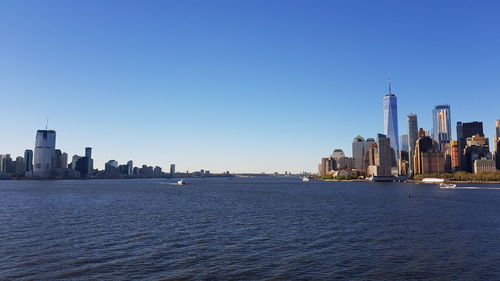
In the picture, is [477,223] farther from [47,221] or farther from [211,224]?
[47,221]

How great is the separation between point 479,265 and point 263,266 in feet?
77.2

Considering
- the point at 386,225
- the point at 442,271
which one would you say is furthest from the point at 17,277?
the point at 386,225

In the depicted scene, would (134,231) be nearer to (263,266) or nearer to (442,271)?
(263,266)

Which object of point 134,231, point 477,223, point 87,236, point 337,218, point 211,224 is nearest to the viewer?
point 87,236

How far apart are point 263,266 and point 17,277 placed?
77.0ft

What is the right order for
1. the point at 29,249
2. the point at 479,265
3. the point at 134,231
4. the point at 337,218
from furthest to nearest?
1. the point at 337,218
2. the point at 134,231
3. the point at 29,249
4. the point at 479,265

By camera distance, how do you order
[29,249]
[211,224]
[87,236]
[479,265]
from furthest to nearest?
[211,224], [87,236], [29,249], [479,265]

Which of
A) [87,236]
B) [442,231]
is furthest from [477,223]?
[87,236]

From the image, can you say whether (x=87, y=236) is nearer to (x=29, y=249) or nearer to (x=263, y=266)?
(x=29, y=249)

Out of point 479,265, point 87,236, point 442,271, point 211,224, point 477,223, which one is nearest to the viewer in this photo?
point 442,271

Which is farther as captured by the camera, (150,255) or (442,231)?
(442,231)

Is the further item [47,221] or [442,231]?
[47,221]

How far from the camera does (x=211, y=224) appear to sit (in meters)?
68.2

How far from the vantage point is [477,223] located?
73500 millimetres
